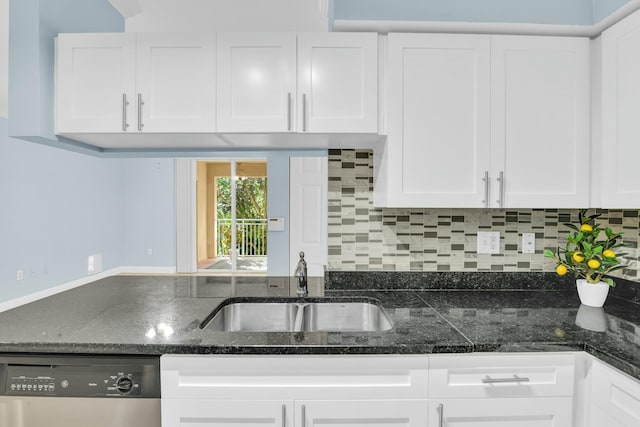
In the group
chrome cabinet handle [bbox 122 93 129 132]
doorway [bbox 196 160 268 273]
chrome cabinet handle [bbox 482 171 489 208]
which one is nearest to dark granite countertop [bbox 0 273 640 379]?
doorway [bbox 196 160 268 273]

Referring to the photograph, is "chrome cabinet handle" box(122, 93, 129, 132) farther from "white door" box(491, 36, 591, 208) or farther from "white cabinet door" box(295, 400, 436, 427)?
"white door" box(491, 36, 591, 208)

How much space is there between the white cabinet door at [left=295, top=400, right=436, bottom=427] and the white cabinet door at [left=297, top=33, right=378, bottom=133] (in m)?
1.05

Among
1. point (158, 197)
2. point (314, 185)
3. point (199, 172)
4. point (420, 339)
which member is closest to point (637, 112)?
point (420, 339)

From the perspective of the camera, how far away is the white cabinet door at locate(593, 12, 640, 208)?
4.53 ft

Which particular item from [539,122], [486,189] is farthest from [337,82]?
[539,122]

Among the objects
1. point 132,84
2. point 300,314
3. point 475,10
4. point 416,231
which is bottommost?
point 300,314

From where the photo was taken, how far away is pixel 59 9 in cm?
158

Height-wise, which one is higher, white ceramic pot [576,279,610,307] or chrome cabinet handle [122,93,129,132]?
chrome cabinet handle [122,93,129,132]

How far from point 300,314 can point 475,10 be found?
158 centimetres

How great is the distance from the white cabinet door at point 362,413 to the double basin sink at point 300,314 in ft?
1.64

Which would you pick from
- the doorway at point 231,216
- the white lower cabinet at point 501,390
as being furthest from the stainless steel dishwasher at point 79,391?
the doorway at point 231,216

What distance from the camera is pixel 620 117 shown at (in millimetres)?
1449

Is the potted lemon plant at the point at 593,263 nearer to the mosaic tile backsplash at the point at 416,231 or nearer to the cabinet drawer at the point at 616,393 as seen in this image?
the mosaic tile backsplash at the point at 416,231

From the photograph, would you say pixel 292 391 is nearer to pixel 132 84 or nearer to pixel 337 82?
pixel 337 82
